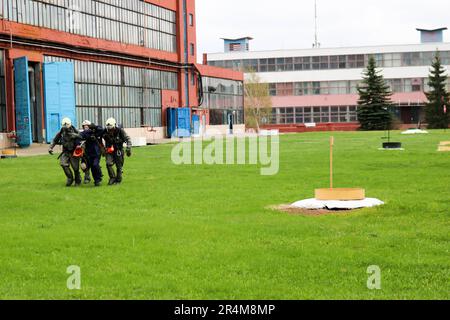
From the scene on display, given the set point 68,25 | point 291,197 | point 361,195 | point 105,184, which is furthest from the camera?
point 68,25

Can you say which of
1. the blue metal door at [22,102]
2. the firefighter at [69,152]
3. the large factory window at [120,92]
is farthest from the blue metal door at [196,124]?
the firefighter at [69,152]

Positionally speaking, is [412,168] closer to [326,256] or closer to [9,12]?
[326,256]

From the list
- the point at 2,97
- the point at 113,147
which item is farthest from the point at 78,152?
the point at 2,97

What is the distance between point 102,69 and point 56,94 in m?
8.66

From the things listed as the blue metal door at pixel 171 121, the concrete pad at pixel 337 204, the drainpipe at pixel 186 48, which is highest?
the drainpipe at pixel 186 48

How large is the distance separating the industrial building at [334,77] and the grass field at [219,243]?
81587 mm


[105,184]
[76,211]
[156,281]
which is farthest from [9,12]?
[156,281]

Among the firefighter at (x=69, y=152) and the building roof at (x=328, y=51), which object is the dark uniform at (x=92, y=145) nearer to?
the firefighter at (x=69, y=152)

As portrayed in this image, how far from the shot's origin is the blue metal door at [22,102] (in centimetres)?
4325

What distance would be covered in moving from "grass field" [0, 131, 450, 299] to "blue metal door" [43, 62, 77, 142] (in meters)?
28.3

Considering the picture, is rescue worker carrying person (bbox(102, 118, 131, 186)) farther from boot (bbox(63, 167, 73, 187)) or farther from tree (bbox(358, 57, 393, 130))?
tree (bbox(358, 57, 393, 130))

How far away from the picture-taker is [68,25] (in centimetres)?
5016

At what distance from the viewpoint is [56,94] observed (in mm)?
46875
